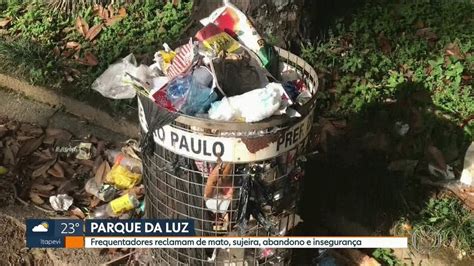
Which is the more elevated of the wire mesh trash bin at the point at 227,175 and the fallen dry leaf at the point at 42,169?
the wire mesh trash bin at the point at 227,175

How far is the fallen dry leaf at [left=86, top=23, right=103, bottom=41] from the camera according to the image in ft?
16.4

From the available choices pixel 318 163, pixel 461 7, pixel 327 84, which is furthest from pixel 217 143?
pixel 461 7

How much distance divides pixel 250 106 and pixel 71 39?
279cm

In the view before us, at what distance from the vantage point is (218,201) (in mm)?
2785

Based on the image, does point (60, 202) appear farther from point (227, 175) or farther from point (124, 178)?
point (227, 175)

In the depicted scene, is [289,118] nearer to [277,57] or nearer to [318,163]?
[277,57]

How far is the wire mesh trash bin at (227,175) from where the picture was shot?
263cm

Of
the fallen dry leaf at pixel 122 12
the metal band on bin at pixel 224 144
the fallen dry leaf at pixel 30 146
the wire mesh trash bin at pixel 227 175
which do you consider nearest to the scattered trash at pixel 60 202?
the fallen dry leaf at pixel 30 146

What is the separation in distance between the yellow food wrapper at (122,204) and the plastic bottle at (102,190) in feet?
0.48

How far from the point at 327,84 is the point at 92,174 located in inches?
64.8

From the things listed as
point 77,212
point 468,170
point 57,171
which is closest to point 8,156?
point 57,171

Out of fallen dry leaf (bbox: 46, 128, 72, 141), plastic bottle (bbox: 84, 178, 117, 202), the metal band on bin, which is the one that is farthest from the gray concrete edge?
the metal band on bin

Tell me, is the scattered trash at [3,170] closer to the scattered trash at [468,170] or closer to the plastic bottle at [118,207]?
the plastic bottle at [118,207]

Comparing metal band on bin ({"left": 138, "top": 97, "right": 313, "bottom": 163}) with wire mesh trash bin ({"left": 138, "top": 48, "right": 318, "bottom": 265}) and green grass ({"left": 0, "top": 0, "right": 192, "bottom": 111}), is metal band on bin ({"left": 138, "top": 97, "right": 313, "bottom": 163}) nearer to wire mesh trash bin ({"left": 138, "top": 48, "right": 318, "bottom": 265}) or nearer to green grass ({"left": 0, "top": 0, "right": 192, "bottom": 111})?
wire mesh trash bin ({"left": 138, "top": 48, "right": 318, "bottom": 265})
